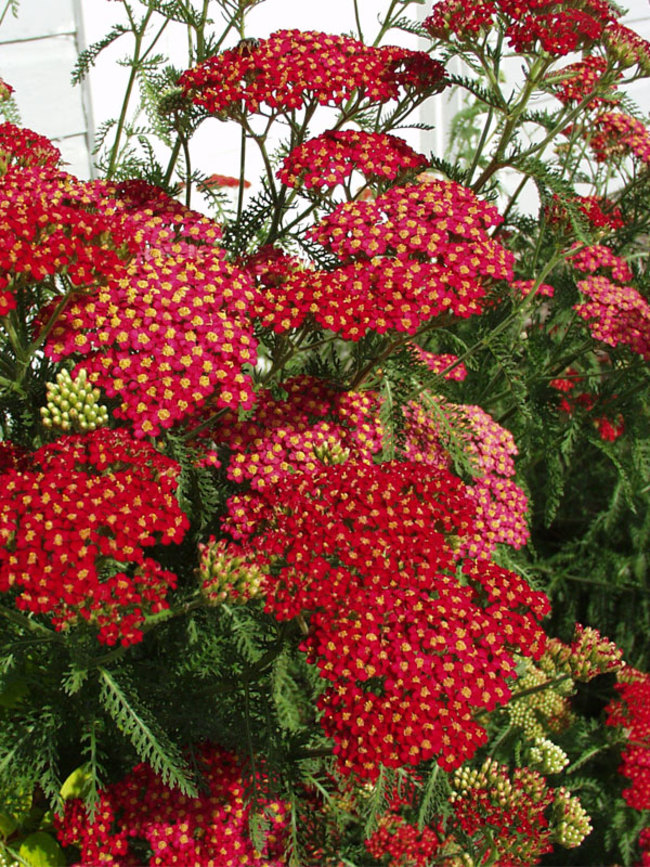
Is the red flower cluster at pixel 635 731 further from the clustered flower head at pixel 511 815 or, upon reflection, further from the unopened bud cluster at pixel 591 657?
the unopened bud cluster at pixel 591 657

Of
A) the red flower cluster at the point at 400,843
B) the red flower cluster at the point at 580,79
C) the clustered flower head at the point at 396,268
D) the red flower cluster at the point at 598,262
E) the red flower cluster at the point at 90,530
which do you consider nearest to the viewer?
the red flower cluster at the point at 90,530

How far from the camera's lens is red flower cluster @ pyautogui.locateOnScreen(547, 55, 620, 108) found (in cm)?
232

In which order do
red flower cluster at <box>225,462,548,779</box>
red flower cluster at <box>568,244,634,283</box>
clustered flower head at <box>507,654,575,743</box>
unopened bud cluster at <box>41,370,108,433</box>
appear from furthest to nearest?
red flower cluster at <box>568,244,634,283</box>
clustered flower head at <box>507,654,575,743</box>
unopened bud cluster at <box>41,370,108,433</box>
red flower cluster at <box>225,462,548,779</box>

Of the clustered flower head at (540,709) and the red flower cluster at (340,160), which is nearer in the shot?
the red flower cluster at (340,160)

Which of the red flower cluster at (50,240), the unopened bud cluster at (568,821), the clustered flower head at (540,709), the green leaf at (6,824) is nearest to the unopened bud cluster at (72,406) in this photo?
the red flower cluster at (50,240)

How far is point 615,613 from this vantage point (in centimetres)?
357

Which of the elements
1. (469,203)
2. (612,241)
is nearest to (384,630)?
(469,203)

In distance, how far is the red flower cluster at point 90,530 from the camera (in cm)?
139

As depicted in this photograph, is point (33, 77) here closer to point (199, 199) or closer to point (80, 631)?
point (199, 199)

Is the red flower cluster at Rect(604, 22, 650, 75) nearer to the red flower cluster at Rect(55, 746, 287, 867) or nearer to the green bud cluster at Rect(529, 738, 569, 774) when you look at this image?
the green bud cluster at Rect(529, 738, 569, 774)

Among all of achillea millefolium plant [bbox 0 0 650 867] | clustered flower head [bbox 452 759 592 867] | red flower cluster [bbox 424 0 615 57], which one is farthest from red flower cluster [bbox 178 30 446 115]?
clustered flower head [bbox 452 759 592 867]

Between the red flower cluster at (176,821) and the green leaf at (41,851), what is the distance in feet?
0.37

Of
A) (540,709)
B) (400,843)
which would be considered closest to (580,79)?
(540,709)

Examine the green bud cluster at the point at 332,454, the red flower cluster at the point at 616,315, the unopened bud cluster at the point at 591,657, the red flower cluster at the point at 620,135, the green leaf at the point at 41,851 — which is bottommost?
the green leaf at the point at 41,851
